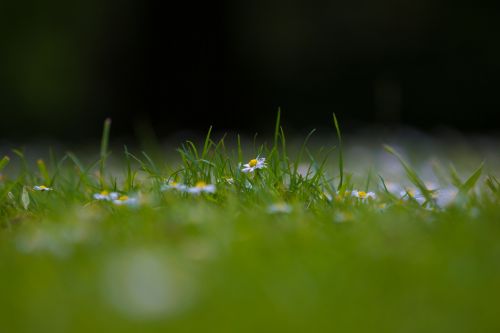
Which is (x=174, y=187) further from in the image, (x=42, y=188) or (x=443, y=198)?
(x=443, y=198)

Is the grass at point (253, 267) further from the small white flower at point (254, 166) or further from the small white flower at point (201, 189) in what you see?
the small white flower at point (254, 166)

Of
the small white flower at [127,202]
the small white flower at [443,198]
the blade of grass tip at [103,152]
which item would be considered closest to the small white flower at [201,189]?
the small white flower at [127,202]

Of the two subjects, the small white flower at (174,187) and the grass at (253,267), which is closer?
the grass at (253,267)

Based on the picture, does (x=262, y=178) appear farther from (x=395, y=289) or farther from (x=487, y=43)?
(x=487, y=43)

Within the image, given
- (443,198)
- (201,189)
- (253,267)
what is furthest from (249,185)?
(253,267)

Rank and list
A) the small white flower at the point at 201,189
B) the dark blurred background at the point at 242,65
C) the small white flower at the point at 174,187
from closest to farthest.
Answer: the small white flower at the point at 201,189, the small white flower at the point at 174,187, the dark blurred background at the point at 242,65

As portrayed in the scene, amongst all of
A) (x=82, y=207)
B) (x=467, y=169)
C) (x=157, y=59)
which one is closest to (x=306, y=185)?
(x=82, y=207)

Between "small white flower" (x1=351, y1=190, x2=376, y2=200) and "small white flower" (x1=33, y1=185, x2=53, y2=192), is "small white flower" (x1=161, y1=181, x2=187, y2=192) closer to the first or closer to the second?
"small white flower" (x1=33, y1=185, x2=53, y2=192)
